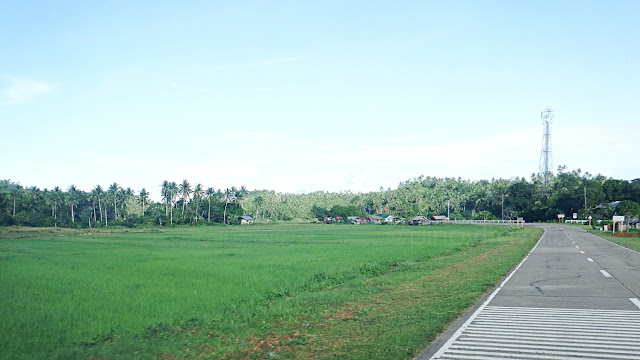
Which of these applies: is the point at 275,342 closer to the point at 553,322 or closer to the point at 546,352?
the point at 546,352

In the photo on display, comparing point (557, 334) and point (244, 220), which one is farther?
point (244, 220)

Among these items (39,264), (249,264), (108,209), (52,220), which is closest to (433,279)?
(249,264)

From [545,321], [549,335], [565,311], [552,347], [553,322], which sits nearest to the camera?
[552,347]

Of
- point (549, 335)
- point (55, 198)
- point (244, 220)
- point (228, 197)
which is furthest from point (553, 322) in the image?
point (228, 197)

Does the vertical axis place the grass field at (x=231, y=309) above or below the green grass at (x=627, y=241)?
above

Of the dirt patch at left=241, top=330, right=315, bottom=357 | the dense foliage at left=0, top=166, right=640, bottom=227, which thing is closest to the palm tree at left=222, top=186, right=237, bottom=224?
the dense foliage at left=0, top=166, right=640, bottom=227

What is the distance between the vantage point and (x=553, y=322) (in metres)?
11.1

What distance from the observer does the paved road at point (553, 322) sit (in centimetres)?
863

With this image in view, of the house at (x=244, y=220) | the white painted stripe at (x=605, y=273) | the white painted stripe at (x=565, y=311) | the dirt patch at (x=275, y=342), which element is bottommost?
the house at (x=244, y=220)

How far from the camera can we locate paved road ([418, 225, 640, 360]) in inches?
340

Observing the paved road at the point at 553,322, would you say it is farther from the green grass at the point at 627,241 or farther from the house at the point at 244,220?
the house at the point at 244,220

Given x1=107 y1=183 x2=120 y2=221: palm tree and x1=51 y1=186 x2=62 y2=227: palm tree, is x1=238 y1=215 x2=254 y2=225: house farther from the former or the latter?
x1=51 y1=186 x2=62 y2=227: palm tree

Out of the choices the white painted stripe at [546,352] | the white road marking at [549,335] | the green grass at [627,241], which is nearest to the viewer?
the white painted stripe at [546,352]

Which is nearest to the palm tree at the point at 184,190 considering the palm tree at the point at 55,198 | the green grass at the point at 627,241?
the palm tree at the point at 55,198
